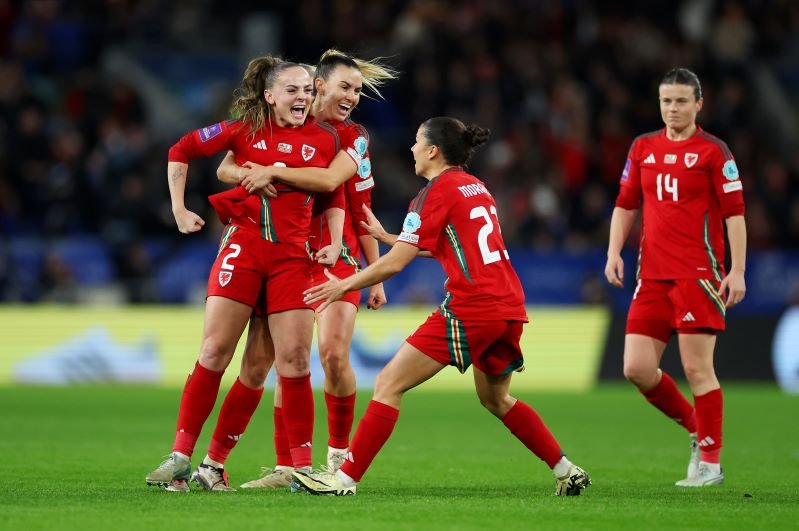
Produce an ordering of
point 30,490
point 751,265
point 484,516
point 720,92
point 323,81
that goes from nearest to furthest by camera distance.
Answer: point 484,516, point 30,490, point 323,81, point 751,265, point 720,92

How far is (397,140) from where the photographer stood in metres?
21.6

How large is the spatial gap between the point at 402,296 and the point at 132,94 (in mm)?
6031

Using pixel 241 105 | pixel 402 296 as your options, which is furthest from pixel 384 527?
pixel 402 296

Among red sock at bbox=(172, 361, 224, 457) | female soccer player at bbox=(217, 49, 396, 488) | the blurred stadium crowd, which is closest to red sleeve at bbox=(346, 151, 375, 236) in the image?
female soccer player at bbox=(217, 49, 396, 488)

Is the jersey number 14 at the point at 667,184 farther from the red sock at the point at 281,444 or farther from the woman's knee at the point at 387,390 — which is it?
the red sock at the point at 281,444

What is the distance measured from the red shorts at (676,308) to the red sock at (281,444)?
94.0 inches

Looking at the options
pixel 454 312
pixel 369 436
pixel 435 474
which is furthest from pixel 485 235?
pixel 435 474

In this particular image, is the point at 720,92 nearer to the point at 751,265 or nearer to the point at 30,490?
the point at 751,265

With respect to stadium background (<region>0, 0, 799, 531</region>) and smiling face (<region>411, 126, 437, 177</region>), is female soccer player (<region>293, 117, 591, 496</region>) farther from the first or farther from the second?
stadium background (<region>0, 0, 799, 531</region>)

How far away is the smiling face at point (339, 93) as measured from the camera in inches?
321

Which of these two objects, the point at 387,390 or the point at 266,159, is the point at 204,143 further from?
the point at 387,390

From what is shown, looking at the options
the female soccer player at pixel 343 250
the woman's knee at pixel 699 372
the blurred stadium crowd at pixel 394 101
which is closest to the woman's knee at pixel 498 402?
the female soccer player at pixel 343 250

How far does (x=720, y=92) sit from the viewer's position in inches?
824

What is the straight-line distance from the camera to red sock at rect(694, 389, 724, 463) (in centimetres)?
817
